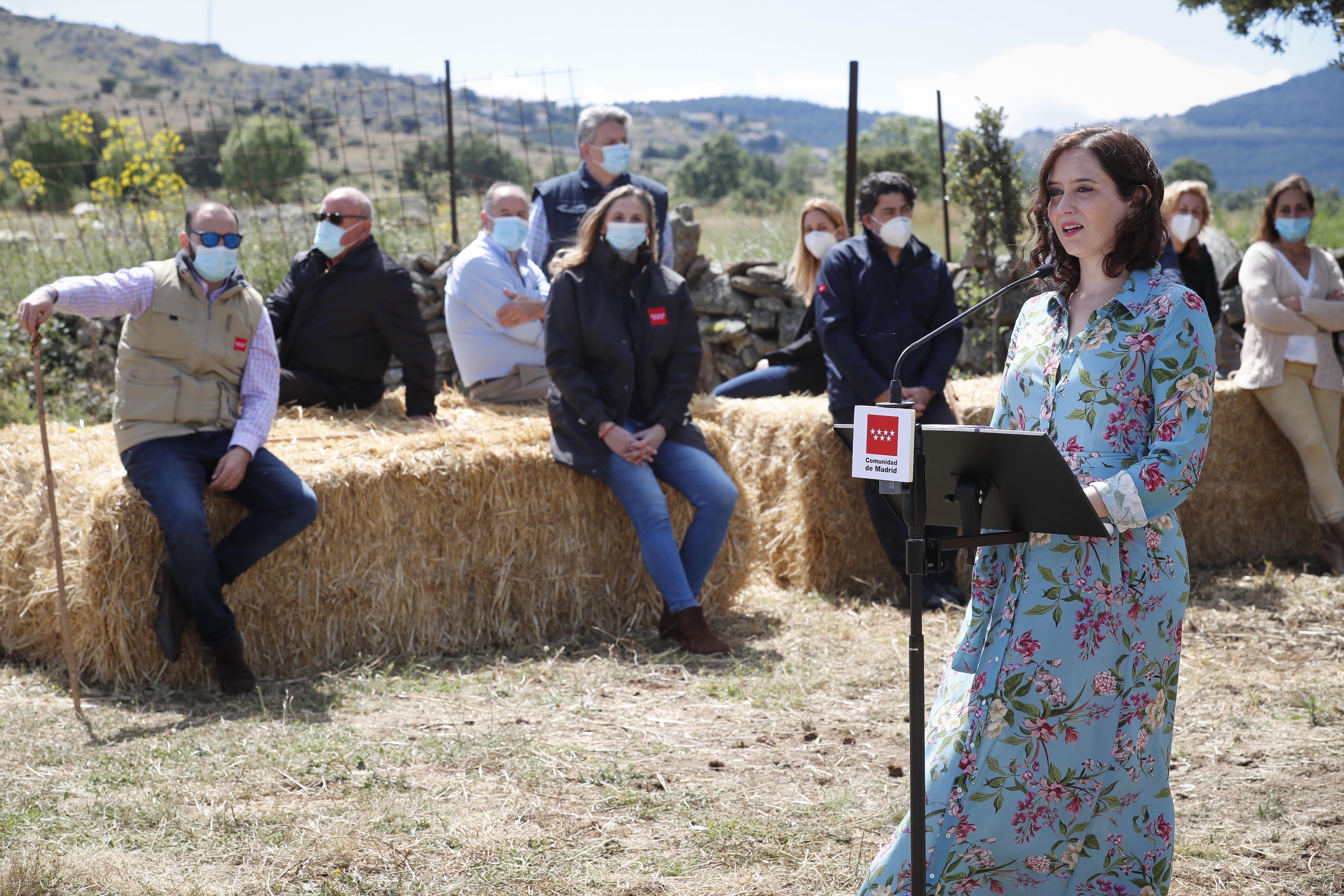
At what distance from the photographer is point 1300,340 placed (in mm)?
5617

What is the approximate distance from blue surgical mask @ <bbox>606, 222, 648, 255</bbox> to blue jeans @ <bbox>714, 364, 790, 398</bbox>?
5.12 feet

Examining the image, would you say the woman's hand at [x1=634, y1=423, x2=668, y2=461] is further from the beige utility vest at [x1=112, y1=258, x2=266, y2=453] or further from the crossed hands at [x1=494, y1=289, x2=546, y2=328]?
the beige utility vest at [x1=112, y1=258, x2=266, y2=453]

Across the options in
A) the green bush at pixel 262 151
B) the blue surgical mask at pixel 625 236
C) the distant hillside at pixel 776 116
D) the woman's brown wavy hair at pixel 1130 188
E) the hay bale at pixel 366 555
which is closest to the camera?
the woman's brown wavy hair at pixel 1130 188

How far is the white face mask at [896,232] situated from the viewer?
5078mm

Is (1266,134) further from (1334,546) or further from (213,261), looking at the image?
(213,261)

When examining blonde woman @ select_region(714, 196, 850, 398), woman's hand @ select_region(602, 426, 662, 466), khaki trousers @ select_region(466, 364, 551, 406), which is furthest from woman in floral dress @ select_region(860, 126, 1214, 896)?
blonde woman @ select_region(714, 196, 850, 398)

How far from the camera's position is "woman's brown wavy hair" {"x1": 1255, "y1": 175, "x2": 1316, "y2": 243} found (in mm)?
5566

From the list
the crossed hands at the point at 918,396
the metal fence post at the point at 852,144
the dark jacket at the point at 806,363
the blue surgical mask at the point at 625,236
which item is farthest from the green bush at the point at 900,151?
the blue surgical mask at the point at 625,236

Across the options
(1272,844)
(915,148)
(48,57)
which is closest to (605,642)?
(1272,844)

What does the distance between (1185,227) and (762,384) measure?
2.34 metres

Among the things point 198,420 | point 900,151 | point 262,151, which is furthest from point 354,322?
point 900,151

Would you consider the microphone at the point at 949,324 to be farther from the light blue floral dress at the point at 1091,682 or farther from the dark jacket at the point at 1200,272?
the dark jacket at the point at 1200,272

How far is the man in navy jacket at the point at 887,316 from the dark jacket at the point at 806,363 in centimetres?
87

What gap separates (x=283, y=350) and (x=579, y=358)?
1.61 metres
